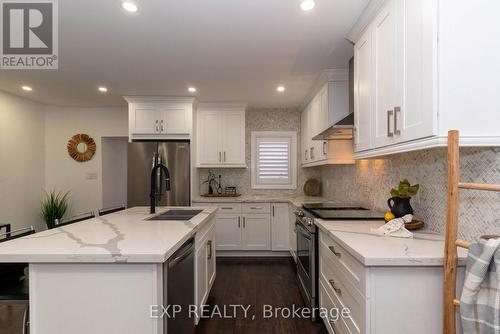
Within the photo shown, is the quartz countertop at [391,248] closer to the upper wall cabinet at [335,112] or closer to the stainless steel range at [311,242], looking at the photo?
the stainless steel range at [311,242]

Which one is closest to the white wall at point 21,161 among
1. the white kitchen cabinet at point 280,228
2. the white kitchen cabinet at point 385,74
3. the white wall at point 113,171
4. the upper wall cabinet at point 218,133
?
the white wall at point 113,171

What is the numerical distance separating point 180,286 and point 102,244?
52cm

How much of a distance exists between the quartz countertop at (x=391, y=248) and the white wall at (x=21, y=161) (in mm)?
4591

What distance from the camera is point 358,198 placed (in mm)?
2955

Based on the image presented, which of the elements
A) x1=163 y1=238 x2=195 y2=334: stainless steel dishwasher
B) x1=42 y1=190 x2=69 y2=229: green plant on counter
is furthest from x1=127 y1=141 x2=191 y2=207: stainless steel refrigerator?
x1=163 y1=238 x2=195 y2=334: stainless steel dishwasher

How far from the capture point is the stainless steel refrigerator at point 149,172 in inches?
154

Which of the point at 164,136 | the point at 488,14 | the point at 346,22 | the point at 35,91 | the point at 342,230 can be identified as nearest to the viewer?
the point at 488,14

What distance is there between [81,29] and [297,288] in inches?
125

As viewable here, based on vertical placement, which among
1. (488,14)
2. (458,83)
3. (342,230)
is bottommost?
(342,230)

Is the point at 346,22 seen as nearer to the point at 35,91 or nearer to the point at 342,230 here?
the point at 342,230

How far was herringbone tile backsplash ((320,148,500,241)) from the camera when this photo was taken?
131 cm

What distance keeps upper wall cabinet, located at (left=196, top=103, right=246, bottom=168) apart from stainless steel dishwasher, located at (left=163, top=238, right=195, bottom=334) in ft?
8.28

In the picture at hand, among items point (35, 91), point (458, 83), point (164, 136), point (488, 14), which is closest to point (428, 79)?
point (458, 83)

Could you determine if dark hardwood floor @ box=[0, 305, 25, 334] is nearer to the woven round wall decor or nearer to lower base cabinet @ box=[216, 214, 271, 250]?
lower base cabinet @ box=[216, 214, 271, 250]
